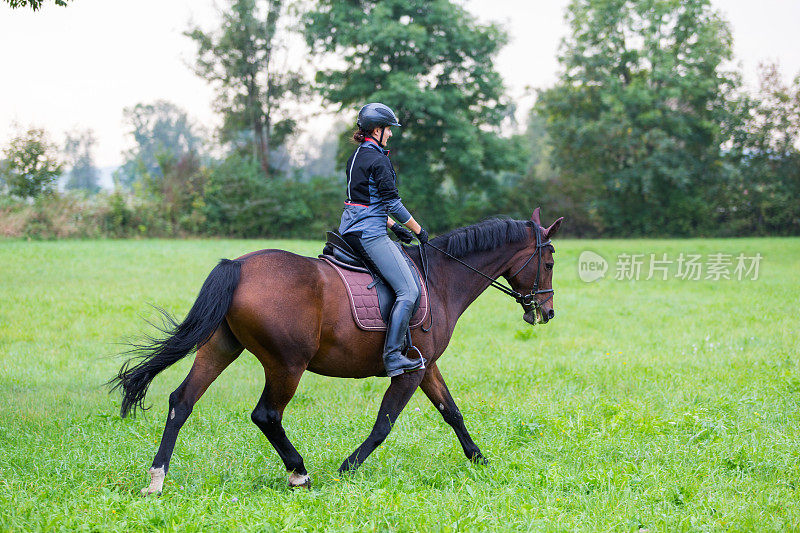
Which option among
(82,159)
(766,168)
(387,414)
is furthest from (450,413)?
(82,159)

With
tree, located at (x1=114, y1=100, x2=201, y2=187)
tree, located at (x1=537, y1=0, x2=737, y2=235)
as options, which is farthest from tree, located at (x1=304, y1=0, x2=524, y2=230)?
tree, located at (x1=114, y1=100, x2=201, y2=187)

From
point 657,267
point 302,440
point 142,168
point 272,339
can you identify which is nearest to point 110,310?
point 302,440

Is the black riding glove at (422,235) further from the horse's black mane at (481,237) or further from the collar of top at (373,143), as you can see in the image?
the collar of top at (373,143)

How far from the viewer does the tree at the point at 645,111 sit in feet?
127

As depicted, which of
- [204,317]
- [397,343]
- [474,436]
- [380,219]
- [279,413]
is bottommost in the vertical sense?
[474,436]

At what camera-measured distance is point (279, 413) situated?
4941 mm

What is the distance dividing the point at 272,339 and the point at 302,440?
1750 mm

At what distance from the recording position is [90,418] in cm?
680

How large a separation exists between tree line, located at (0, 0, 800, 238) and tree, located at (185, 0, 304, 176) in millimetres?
92

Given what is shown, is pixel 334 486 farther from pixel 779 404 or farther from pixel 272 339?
pixel 779 404

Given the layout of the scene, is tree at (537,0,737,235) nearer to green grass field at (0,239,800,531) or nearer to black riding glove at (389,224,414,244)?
green grass field at (0,239,800,531)

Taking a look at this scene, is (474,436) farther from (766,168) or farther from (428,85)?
(766,168)

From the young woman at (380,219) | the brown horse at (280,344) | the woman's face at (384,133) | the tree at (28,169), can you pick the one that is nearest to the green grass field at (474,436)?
the brown horse at (280,344)

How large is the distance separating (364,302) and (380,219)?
2.29ft
